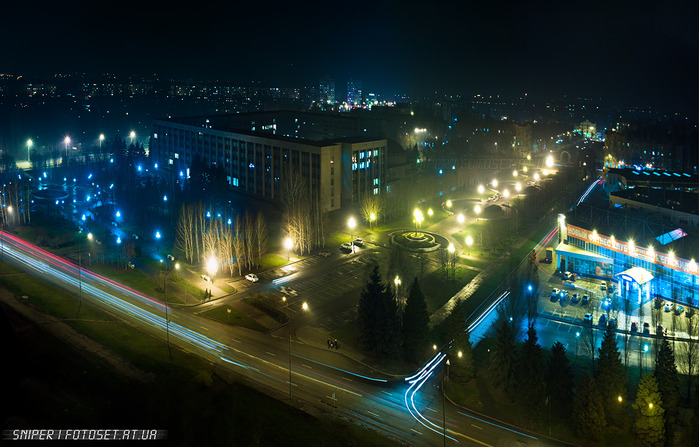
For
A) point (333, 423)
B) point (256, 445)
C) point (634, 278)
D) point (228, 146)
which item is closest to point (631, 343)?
point (634, 278)

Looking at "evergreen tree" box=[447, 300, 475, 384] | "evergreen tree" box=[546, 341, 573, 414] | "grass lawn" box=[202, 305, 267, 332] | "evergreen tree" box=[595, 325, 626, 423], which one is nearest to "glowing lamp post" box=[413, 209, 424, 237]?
"grass lawn" box=[202, 305, 267, 332]

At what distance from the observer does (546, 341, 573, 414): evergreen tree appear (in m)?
20.9

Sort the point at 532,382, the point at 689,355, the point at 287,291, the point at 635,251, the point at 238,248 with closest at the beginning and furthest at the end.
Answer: the point at 532,382 < the point at 689,355 < the point at 287,291 < the point at 635,251 < the point at 238,248

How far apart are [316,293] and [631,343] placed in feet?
57.0

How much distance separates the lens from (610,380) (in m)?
20.0

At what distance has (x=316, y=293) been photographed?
3186 centimetres

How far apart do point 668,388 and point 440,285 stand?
1539cm

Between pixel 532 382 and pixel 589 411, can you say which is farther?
pixel 532 382

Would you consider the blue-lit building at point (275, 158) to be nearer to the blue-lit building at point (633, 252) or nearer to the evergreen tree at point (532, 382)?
the blue-lit building at point (633, 252)

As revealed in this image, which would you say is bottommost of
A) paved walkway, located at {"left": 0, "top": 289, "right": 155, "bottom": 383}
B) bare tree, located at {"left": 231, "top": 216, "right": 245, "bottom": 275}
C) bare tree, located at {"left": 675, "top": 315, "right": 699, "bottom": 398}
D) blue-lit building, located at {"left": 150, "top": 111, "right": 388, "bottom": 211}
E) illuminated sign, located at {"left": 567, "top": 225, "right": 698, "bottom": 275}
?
paved walkway, located at {"left": 0, "top": 289, "right": 155, "bottom": 383}

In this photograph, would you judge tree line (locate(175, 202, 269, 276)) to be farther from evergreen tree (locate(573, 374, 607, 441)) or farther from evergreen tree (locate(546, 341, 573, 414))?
evergreen tree (locate(573, 374, 607, 441))

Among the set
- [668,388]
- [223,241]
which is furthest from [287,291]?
[668,388]

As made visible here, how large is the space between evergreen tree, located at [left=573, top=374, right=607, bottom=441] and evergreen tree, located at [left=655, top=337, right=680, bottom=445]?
2.21 m

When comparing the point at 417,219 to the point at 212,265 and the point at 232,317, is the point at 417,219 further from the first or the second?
the point at 232,317
